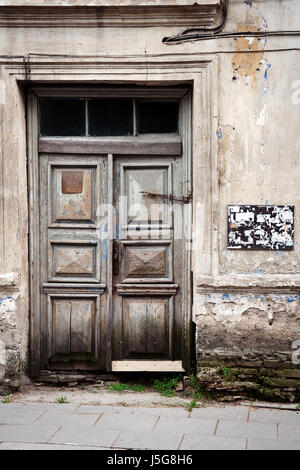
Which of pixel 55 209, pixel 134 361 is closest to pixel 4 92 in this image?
pixel 55 209

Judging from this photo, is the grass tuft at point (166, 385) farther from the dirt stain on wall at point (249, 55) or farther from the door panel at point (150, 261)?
the dirt stain on wall at point (249, 55)

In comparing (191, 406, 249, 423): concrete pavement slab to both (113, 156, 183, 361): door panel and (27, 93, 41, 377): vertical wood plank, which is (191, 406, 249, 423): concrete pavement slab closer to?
(113, 156, 183, 361): door panel

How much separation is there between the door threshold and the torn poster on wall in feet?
4.46

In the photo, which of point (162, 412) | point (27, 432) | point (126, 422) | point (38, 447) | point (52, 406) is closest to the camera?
point (38, 447)

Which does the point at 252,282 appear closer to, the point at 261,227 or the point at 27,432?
the point at 261,227

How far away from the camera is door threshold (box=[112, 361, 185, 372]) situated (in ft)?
19.3

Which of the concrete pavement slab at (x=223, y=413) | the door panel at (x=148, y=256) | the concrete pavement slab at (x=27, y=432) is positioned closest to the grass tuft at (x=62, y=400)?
the concrete pavement slab at (x=27, y=432)

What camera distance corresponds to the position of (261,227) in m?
5.56

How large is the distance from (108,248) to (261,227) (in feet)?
5.05

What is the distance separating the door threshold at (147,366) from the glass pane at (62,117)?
2.39m

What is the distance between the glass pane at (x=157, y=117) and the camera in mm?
5934

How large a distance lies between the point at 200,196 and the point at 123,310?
142 centimetres

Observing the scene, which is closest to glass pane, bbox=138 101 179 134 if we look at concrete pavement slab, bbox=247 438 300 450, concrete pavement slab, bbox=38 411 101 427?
concrete pavement slab, bbox=38 411 101 427

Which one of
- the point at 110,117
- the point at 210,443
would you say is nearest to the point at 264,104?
the point at 110,117
